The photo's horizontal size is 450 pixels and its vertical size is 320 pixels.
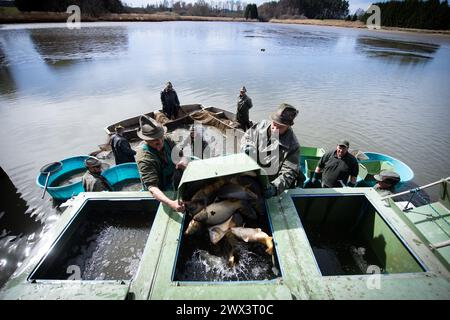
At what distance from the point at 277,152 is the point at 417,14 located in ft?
238

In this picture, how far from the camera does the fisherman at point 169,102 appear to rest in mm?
10305

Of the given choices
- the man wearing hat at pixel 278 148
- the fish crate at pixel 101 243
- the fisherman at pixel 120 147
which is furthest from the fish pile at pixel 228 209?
the fisherman at pixel 120 147

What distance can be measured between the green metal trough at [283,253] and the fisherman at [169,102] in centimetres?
796

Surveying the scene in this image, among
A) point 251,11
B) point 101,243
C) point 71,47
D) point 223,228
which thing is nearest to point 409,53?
point 223,228

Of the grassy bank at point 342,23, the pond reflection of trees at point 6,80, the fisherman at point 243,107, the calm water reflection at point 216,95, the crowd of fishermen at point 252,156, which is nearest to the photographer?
the crowd of fishermen at point 252,156

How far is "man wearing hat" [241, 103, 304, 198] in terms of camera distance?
10.1ft

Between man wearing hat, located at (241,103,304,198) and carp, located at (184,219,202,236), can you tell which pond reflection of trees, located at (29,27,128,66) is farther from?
carp, located at (184,219,202,236)

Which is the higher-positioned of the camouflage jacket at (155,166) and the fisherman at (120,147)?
the camouflage jacket at (155,166)

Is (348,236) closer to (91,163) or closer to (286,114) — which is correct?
(286,114)

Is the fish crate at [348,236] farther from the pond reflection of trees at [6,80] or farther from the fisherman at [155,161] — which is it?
the pond reflection of trees at [6,80]

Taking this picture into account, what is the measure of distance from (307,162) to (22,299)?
6732 millimetres

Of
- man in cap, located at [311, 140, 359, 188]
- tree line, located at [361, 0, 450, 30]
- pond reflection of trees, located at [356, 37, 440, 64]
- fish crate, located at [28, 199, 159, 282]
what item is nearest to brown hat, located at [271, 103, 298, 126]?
fish crate, located at [28, 199, 159, 282]

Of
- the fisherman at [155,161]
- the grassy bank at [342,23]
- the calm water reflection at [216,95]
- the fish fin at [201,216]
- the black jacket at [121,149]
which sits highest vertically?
the grassy bank at [342,23]

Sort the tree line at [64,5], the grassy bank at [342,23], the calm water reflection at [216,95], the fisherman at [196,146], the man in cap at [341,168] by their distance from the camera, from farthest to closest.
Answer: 1. the grassy bank at [342,23]
2. the tree line at [64,5]
3. the calm water reflection at [216,95]
4. the fisherman at [196,146]
5. the man in cap at [341,168]
